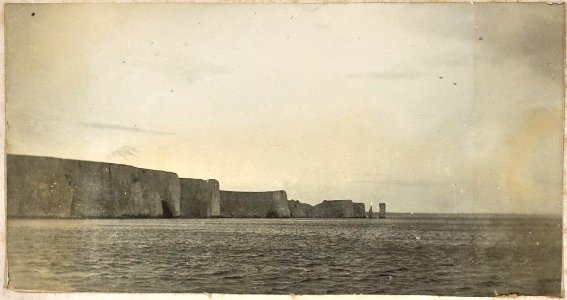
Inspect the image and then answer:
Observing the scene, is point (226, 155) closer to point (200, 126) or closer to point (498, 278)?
point (200, 126)

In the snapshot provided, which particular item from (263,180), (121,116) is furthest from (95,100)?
(263,180)

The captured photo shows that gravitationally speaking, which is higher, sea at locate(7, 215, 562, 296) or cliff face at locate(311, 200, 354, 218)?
cliff face at locate(311, 200, 354, 218)

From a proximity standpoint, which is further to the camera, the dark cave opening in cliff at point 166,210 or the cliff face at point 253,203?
the dark cave opening in cliff at point 166,210

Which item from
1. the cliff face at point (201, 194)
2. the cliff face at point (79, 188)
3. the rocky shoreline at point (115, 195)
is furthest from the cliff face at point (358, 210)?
the cliff face at point (79, 188)

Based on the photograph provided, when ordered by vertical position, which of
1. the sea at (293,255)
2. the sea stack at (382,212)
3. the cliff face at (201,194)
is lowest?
the sea at (293,255)

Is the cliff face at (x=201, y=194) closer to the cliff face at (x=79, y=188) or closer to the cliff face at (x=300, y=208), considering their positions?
the cliff face at (x=79, y=188)

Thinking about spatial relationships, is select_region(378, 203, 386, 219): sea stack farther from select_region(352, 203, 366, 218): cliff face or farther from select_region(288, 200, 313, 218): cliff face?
select_region(288, 200, 313, 218): cliff face

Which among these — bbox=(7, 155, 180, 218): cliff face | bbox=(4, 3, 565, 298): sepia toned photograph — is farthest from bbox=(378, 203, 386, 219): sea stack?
bbox=(7, 155, 180, 218): cliff face
